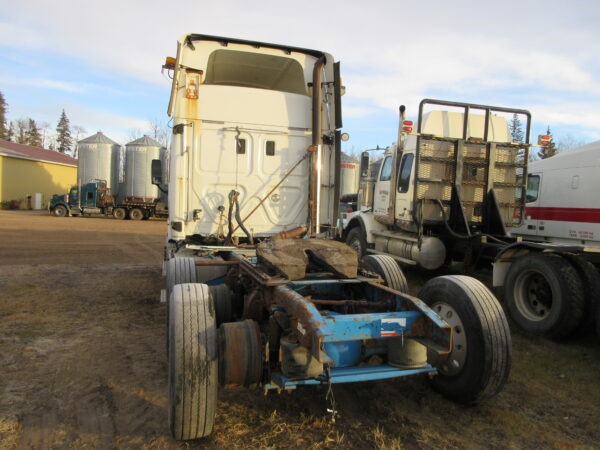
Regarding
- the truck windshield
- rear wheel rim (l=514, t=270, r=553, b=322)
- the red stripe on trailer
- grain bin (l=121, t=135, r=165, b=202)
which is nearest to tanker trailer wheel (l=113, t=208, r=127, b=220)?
grain bin (l=121, t=135, r=165, b=202)

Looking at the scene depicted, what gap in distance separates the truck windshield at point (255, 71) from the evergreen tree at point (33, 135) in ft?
256

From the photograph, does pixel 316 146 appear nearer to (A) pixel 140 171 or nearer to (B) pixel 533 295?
(B) pixel 533 295

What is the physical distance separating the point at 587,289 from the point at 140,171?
26.5m

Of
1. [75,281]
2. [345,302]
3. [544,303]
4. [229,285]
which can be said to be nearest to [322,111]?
[229,285]

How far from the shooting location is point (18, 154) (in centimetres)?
3553

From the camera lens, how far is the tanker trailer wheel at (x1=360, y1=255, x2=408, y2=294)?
15.6 feet

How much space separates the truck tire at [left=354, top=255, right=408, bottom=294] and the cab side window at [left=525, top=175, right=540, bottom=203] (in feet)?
19.6

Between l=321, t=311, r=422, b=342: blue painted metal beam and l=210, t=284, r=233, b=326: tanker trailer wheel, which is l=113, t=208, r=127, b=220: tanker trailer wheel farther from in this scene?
l=321, t=311, r=422, b=342: blue painted metal beam

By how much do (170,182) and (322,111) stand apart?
2395 millimetres

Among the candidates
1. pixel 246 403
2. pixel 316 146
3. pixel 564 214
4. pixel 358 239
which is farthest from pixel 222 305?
pixel 564 214

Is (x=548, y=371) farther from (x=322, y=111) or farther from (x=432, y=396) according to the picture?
(x=322, y=111)

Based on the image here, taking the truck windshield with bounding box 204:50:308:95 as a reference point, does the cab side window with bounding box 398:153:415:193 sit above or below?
below

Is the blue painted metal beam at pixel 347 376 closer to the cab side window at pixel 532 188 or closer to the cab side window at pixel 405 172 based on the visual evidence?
the cab side window at pixel 405 172

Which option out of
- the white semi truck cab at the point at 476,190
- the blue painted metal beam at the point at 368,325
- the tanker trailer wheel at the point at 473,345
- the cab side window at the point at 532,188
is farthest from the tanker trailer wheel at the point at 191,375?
the cab side window at the point at 532,188
